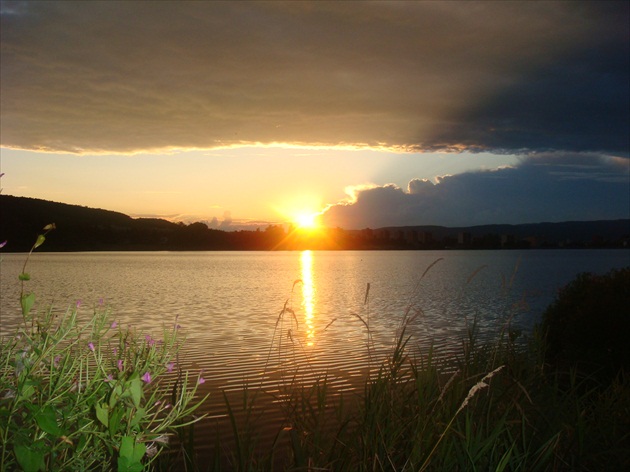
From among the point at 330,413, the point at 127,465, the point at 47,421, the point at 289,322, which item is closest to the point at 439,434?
the point at 127,465

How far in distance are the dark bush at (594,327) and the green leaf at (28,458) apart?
10505 mm

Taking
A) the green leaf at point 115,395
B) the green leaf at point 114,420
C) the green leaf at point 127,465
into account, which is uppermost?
the green leaf at point 115,395

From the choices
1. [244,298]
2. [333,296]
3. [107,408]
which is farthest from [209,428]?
[333,296]

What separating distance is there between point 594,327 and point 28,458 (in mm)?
12666

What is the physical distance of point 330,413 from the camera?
11.4 m

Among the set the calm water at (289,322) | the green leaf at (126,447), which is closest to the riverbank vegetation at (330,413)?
the green leaf at (126,447)

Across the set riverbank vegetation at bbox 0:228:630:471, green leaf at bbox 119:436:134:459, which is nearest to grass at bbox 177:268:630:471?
riverbank vegetation at bbox 0:228:630:471

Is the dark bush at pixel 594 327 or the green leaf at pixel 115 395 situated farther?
the dark bush at pixel 594 327

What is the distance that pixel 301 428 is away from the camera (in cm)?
728

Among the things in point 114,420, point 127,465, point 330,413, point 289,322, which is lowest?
point 289,322

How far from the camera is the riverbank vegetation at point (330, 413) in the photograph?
11.7 ft

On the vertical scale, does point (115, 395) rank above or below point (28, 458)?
above

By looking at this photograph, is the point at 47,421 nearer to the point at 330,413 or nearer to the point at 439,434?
the point at 439,434

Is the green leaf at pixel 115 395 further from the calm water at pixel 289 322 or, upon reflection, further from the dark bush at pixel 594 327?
the dark bush at pixel 594 327
